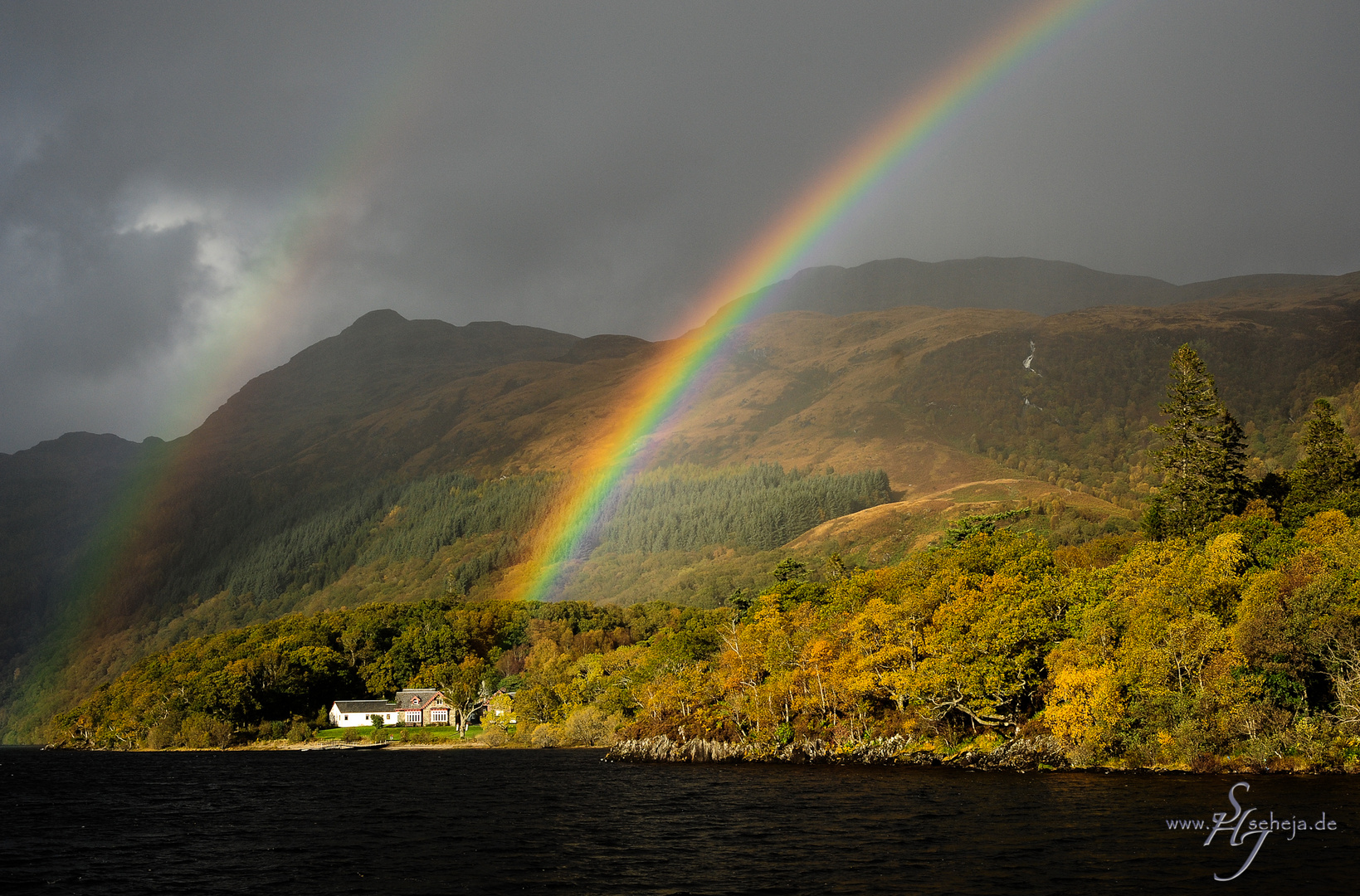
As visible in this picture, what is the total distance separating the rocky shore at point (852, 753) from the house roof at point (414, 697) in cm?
7558

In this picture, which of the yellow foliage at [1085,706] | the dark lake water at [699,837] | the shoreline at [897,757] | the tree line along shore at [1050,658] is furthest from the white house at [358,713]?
the yellow foliage at [1085,706]

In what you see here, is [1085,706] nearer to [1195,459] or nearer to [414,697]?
[1195,459]

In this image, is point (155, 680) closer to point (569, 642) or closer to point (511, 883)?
point (569, 642)

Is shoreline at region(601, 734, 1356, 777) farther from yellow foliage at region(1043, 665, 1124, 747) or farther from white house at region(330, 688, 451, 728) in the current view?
white house at region(330, 688, 451, 728)

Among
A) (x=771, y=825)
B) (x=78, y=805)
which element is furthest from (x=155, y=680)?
(x=771, y=825)

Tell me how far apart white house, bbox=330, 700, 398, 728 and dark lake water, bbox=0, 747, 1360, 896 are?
276 ft

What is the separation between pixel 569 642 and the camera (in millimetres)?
195000

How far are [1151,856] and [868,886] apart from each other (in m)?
12.9

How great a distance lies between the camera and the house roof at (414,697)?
551 ft

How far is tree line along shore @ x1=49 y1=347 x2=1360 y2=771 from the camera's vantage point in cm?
6338

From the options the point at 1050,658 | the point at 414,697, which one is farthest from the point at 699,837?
the point at 414,697
